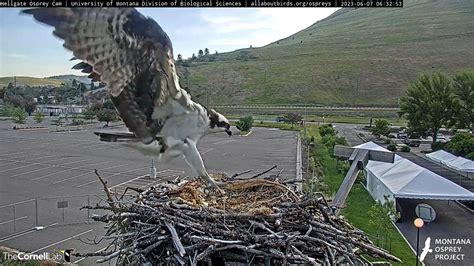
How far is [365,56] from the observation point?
123 ft

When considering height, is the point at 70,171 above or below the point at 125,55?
below

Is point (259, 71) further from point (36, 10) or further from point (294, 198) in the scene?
point (36, 10)

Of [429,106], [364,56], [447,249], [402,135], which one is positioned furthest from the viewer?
[364,56]

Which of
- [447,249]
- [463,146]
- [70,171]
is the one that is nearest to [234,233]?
[447,249]

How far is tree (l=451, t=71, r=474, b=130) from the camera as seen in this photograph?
59.8ft

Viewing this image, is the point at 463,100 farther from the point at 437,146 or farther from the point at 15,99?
the point at 15,99

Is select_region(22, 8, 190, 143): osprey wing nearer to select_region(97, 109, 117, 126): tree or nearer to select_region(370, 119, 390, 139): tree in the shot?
select_region(97, 109, 117, 126): tree

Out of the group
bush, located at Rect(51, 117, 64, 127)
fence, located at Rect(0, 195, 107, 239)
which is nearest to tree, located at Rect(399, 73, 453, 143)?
bush, located at Rect(51, 117, 64, 127)

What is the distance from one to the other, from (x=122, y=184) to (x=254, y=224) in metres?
6.70

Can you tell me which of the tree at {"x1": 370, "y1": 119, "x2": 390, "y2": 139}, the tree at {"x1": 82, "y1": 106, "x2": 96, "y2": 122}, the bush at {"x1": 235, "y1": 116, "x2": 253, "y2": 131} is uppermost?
the tree at {"x1": 82, "y1": 106, "x2": 96, "y2": 122}

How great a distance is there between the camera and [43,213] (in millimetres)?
8086

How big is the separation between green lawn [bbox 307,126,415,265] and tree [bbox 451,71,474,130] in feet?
20.5

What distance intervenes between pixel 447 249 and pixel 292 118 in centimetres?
1332

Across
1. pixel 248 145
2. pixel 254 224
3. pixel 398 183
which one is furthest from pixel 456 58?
pixel 254 224
